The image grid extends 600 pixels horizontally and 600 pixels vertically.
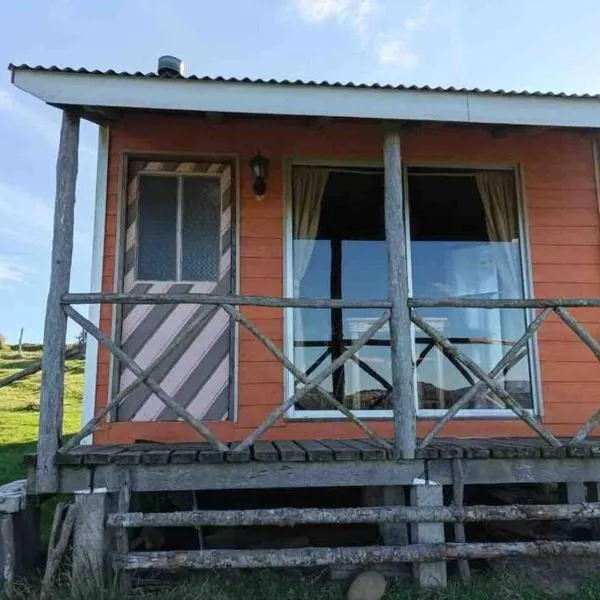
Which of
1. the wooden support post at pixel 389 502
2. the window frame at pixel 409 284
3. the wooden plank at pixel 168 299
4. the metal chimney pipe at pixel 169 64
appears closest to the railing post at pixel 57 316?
the wooden plank at pixel 168 299

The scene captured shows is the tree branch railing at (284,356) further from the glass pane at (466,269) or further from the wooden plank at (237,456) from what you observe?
the glass pane at (466,269)

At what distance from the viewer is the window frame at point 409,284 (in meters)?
4.40

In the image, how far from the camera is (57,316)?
3.38 metres

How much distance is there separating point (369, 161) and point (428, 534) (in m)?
2.81

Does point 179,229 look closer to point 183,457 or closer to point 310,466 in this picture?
point 183,457

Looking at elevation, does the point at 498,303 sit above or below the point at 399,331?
above

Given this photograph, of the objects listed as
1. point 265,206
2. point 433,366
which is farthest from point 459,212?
point 265,206

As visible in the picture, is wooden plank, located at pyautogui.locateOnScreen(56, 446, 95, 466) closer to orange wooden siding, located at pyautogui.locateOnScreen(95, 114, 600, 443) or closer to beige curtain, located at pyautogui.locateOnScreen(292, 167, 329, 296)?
orange wooden siding, located at pyautogui.locateOnScreen(95, 114, 600, 443)

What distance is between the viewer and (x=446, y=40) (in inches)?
345

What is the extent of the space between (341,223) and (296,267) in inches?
20.4

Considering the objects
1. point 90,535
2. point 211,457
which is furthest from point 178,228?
point 90,535

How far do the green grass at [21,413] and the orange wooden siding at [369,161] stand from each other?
2881mm

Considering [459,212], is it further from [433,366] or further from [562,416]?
[562,416]

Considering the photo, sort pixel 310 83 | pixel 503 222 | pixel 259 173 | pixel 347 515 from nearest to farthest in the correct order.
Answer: pixel 347 515
pixel 310 83
pixel 259 173
pixel 503 222
